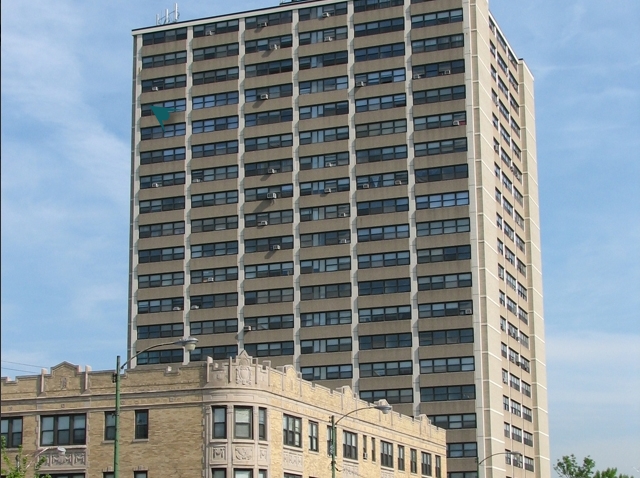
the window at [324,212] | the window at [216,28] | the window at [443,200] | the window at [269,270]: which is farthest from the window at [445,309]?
the window at [216,28]

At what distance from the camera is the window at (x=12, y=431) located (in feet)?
196

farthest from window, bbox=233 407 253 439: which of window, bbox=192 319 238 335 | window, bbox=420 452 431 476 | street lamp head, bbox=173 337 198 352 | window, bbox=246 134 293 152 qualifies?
window, bbox=246 134 293 152

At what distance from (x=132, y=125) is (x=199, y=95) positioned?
7.86 metres

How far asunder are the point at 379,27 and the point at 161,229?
29.1 meters

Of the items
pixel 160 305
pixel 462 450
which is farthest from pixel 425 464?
pixel 160 305

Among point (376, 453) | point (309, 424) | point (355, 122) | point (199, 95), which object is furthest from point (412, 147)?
point (309, 424)

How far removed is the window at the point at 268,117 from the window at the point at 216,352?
22.0m

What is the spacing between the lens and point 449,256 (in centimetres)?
10138

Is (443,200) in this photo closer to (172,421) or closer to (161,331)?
(161,331)

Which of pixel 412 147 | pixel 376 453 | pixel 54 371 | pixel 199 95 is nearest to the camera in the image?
pixel 54 371

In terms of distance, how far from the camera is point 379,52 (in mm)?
107125

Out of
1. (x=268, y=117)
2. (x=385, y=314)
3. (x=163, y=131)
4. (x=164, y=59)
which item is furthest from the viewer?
(x=164, y=59)

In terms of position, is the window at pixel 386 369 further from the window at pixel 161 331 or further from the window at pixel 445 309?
the window at pixel 161 331

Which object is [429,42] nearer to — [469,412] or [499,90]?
[499,90]
